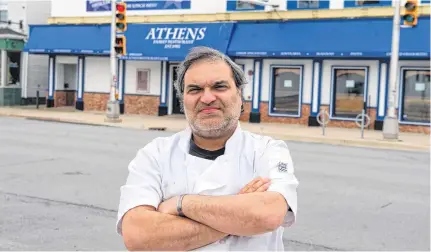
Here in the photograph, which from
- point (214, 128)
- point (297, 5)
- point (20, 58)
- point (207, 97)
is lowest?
point (214, 128)

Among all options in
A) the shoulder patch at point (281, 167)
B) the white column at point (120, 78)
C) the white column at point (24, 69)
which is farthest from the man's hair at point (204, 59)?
the white column at point (24, 69)

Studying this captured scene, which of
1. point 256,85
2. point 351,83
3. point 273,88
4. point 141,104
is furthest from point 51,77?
point 351,83

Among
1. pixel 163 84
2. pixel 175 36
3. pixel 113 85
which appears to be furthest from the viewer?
pixel 163 84

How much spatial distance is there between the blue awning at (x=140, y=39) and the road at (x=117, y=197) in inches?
378

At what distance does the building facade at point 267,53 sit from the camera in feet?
67.3

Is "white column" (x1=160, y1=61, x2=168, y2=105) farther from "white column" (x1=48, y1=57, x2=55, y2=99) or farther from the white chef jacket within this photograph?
the white chef jacket

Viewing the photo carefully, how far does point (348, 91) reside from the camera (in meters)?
21.7

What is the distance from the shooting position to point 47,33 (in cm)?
2773

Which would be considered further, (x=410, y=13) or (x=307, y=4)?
(x=307, y=4)

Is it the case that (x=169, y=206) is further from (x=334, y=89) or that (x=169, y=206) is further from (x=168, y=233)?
(x=334, y=89)

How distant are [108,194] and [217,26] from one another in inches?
631

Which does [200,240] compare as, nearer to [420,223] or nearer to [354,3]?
[420,223]

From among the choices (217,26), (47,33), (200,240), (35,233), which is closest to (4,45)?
(47,33)

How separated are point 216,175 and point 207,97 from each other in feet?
1.18
